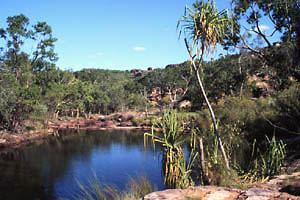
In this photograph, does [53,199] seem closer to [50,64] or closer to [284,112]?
[284,112]

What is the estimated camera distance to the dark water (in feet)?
39.9

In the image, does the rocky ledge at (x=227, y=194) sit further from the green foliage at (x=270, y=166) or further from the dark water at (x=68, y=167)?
the dark water at (x=68, y=167)

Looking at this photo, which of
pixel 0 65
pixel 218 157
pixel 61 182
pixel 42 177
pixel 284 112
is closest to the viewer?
pixel 218 157

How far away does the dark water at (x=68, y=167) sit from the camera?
12165 millimetres

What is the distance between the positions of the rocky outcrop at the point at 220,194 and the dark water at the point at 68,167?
3.22m

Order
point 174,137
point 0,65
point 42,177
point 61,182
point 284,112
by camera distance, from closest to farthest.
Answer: point 174,137 → point 284,112 → point 61,182 → point 42,177 → point 0,65

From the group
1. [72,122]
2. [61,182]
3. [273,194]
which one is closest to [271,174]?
[273,194]

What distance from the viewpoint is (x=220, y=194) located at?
193 inches

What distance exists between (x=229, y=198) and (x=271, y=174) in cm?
290

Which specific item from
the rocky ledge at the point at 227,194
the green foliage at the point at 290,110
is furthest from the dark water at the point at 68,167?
the green foliage at the point at 290,110

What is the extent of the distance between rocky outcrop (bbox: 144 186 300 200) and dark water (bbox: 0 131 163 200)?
322cm

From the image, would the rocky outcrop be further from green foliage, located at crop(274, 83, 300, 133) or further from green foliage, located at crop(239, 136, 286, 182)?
green foliage, located at crop(274, 83, 300, 133)

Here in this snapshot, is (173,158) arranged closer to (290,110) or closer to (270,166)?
(270,166)

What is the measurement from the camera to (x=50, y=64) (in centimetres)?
3391
